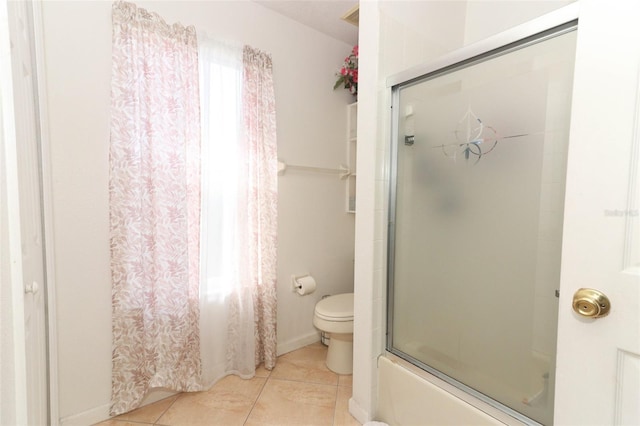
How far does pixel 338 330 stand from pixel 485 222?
3.98 feet

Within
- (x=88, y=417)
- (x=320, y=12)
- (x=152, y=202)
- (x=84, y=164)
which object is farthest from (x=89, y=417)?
(x=320, y=12)

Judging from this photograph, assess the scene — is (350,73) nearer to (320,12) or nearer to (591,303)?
(320,12)

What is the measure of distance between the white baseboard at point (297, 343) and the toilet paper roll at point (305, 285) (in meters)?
0.41

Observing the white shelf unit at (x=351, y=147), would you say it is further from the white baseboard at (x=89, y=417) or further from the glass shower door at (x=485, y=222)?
the white baseboard at (x=89, y=417)

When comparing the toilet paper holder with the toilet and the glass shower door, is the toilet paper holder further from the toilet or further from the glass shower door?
the glass shower door

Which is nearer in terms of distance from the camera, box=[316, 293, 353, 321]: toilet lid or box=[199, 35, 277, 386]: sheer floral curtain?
box=[199, 35, 277, 386]: sheer floral curtain

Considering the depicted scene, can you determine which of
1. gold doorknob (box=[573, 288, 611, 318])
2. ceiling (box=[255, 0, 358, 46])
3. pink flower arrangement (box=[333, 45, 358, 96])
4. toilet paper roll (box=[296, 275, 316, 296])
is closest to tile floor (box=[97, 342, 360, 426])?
toilet paper roll (box=[296, 275, 316, 296])

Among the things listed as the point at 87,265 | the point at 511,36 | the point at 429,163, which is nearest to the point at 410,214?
the point at 429,163

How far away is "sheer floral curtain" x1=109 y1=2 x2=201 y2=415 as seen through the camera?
1.54 meters

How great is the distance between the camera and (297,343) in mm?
2400

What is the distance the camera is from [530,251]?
109 cm

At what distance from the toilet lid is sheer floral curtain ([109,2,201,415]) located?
2.72 feet

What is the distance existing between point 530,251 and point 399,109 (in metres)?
0.85

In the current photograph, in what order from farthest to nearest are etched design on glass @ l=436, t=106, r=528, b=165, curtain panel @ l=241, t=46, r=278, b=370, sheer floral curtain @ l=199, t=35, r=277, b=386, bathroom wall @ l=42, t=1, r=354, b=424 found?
curtain panel @ l=241, t=46, r=278, b=370
sheer floral curtain @ l=199, t=35, r=277, b=386
bathroom wall @ l=42, t=1, r=354, b=424
etched design on glass @ l=436, t=106, r=528, b=165
